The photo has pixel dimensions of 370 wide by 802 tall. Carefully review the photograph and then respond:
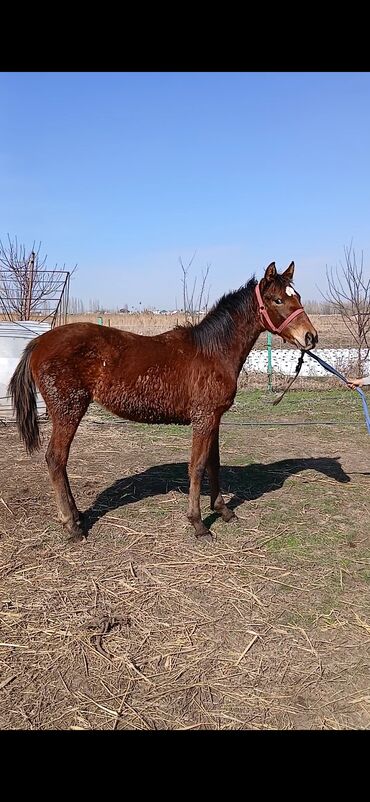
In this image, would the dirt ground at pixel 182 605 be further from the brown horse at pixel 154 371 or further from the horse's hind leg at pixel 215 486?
the brown horse at pixel 154 371

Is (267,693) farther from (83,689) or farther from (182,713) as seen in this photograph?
(83,689)

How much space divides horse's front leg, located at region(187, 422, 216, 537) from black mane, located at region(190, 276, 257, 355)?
66 cm

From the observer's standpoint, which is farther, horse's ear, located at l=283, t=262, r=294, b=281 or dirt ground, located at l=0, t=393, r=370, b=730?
horse's ear, located at l=283, t=262, r=294, b=281

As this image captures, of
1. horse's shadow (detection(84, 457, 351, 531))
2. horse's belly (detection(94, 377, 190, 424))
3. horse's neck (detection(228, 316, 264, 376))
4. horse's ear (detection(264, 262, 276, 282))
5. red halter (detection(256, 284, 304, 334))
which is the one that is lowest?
horse's shadow (detection(84, 457, 351, 531))

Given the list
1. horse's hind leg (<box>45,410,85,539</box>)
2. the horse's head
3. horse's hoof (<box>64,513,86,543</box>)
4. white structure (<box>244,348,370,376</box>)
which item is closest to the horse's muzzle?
the horse's head

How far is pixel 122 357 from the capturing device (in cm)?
410

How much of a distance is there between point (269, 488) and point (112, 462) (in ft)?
6.62

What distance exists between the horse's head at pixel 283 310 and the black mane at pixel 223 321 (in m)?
0.13

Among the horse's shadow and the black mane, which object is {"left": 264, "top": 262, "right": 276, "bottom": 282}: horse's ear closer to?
the black mane

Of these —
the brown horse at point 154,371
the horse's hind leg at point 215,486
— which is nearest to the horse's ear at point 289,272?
the brown horse at point 154,371

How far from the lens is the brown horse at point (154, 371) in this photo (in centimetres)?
402

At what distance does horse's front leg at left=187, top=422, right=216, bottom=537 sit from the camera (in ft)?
14.0

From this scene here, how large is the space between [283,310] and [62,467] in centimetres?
220

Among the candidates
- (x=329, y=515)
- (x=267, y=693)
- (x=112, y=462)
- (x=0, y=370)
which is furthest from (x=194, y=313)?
(x=267, y=693)
